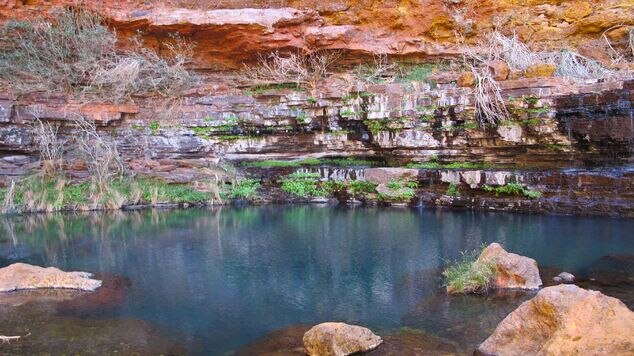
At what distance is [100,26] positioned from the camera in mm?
20422

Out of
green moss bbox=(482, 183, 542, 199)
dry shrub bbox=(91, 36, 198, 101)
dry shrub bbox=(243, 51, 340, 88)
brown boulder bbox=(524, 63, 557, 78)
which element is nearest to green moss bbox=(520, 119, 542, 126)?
brown boulder bbox=(524, 63, 557, 78)

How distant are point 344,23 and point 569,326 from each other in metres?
18.5

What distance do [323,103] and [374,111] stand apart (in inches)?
81.1

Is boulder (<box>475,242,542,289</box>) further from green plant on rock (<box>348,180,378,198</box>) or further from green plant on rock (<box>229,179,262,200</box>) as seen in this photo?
green plant on rock (<box>229,179,262,200</box>)

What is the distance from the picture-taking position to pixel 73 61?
20.9 meters

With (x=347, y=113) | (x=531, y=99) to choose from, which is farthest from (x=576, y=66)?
(x=347, y=113)

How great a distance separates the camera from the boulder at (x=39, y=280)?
9.45 meters

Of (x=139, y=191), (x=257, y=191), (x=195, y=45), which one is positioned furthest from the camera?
(x=195, y=45)

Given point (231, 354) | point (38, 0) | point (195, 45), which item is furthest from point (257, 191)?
point (231, 354)

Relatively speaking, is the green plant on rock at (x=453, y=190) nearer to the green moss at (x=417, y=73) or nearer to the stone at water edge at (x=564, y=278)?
the green moss at (x=417, y=73)

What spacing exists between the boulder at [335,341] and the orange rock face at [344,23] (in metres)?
16.6

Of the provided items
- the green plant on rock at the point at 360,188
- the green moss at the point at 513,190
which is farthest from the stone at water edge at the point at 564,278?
the green plant on rock at the point at 360,188

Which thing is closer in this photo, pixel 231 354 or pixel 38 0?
pixel 231 354

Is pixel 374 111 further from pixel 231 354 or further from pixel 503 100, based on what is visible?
pixel 231 354
